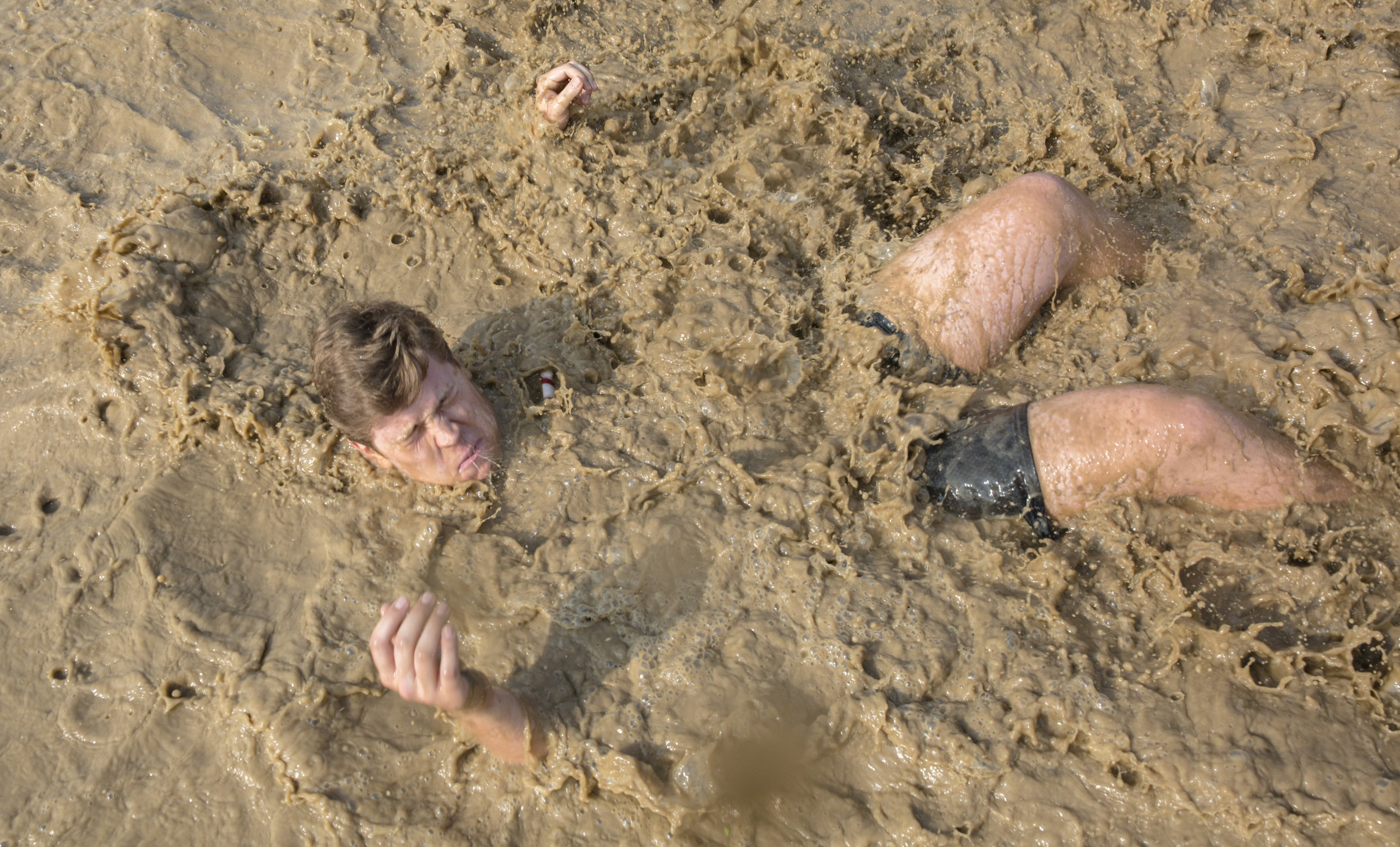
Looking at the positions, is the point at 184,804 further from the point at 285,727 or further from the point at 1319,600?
the point at 1319,600

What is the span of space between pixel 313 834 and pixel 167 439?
5.84 feet

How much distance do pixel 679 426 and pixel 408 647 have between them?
1479 millimetres

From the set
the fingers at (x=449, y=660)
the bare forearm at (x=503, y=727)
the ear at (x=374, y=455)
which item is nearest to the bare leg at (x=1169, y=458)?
the bare forearm at (x=503, y=727)

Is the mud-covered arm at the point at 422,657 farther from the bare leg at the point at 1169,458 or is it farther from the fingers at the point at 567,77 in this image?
the fingers at the point at 567,77

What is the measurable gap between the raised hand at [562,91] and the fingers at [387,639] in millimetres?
2681

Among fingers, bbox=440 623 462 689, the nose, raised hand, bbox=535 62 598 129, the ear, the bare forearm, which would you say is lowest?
the bare forearm

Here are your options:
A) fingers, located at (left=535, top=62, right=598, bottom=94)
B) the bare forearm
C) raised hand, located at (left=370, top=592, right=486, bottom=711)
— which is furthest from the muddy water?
raised hand, located at (left=370, top=592, right=486, bottom=711)

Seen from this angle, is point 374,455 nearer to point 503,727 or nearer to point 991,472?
point 503,727

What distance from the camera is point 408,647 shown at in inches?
90.0

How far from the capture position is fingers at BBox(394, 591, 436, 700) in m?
2.27

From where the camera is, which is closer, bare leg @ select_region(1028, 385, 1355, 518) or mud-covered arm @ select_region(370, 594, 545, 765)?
mud-covered arm @ select_region(370, 594, 545, 765)

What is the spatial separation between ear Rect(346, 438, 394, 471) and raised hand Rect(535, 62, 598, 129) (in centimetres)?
189

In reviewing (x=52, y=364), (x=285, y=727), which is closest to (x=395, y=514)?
(x=285, y=727)

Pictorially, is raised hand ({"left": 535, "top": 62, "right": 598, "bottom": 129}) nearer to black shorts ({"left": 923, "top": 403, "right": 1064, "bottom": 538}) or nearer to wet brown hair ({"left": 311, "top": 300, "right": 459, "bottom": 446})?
wet brown hair ({"left": 311, "top": 300, "right": 459, "bottom": 446})
